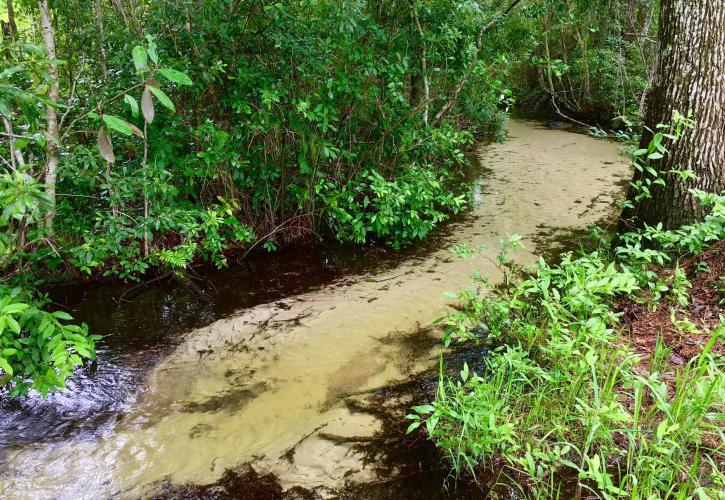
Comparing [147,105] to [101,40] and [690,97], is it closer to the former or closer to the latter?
[101,40]

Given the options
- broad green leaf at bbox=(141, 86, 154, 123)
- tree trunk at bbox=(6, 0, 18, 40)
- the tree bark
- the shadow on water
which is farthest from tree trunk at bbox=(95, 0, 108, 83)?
broad green leaf at bbox=(141, 86, 154, 123)

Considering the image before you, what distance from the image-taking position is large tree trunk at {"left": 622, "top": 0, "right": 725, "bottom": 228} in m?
3.68

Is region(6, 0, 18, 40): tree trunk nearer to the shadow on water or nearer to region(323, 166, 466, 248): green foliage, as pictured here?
the shadow on water

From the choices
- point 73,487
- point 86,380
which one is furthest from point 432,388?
point 86,380

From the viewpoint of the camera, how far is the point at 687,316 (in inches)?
135

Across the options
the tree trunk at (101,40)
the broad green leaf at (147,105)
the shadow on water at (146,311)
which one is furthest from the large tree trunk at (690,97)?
the tree trunk at (101,40)

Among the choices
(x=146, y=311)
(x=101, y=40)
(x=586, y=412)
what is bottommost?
(x=146, y=311)

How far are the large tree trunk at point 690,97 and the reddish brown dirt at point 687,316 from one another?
416 millimetres

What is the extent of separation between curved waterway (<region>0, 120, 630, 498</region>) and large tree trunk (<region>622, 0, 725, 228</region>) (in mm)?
1692

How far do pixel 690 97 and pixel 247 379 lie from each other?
4150mm

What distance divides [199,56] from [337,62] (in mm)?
1413

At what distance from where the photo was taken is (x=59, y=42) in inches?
182

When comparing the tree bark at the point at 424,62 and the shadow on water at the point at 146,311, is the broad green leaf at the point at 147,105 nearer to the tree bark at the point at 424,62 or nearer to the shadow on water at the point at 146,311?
the shadow on water at the point at 146,311

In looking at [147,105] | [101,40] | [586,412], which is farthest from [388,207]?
[147,105]
